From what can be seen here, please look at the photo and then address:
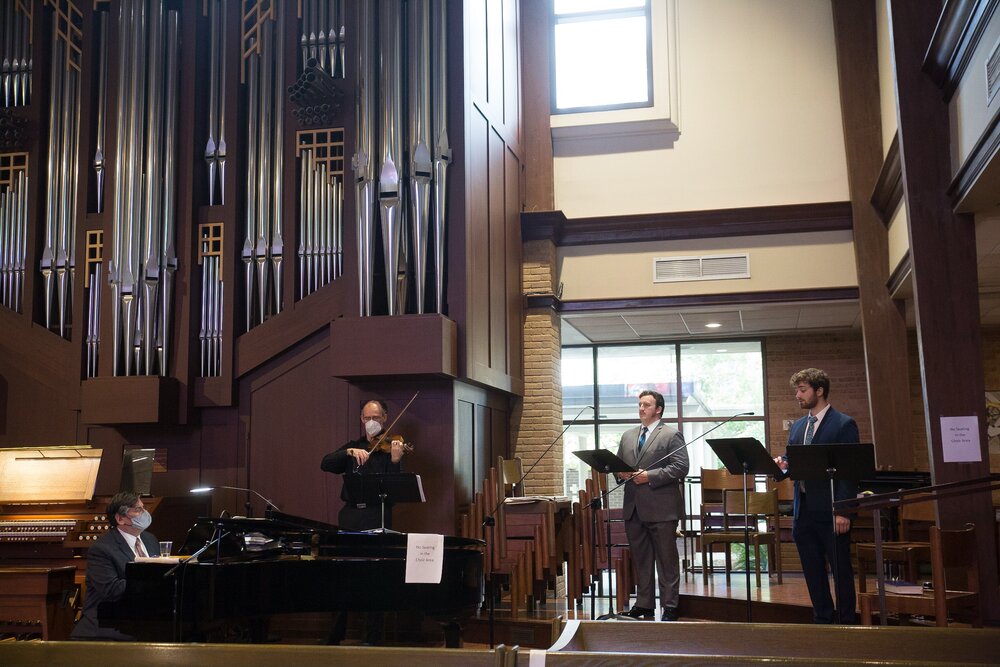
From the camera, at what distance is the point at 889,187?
10.1 meters

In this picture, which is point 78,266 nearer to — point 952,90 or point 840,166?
point 952,90

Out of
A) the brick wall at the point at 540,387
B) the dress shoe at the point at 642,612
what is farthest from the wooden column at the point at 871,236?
the dress shoe at the point at 642,612

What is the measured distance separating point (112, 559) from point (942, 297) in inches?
225

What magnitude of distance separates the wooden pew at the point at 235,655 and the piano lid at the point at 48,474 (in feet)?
18.7

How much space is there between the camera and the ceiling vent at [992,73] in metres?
5.69

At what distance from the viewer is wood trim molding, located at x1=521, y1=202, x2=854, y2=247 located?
37.3ft

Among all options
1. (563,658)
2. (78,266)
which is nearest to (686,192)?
(78,266)

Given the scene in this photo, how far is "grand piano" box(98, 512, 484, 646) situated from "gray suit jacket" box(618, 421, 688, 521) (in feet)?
5.49

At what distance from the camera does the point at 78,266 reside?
913 centimetres

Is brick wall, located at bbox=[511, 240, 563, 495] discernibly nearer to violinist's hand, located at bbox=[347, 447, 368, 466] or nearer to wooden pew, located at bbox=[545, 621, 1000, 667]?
violinist's hand, located at bbox=[347, 447, 368, 466]

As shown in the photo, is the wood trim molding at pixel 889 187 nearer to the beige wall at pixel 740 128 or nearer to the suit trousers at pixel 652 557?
the beige wall at pixel 740 128

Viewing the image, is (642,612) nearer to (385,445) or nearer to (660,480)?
(660,480)

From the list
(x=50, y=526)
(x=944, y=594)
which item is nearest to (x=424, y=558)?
(x=944, y=594)

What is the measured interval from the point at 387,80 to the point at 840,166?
5666 millimetres
